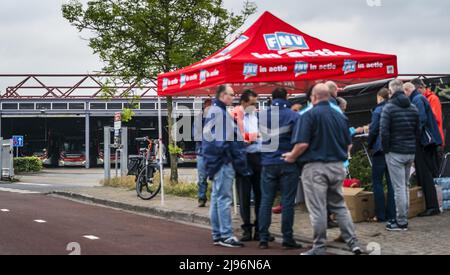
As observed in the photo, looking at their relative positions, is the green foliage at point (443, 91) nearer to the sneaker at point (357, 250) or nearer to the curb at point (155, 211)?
the curb at point (155, 211)

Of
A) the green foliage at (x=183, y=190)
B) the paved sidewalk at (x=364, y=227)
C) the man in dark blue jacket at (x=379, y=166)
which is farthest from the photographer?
the green foliage at (x=183, y=190)

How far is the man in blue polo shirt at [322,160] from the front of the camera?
6934mm

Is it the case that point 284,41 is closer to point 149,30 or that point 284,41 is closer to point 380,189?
point 380,189

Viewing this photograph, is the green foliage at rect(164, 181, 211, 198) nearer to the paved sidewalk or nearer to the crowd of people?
the paved sidewalk

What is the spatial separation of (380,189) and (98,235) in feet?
14.0

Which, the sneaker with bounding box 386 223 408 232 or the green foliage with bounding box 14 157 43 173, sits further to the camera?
the green foliage with bounding box 14 157 43 173

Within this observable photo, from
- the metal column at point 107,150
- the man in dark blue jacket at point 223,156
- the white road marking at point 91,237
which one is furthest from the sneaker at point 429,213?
the metal column at point 107,150

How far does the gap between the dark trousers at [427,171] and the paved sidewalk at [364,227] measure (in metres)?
0.32

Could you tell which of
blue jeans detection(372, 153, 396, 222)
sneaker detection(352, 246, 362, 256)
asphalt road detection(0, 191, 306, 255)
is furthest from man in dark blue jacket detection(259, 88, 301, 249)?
blue jeans detection(372, 153, 396, 222)

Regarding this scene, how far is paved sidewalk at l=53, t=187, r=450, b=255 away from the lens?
7.64 metres

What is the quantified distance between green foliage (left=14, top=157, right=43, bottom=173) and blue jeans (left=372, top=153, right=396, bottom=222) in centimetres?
2831

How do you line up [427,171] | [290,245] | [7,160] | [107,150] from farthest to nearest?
[7,160] < [107,150] < [427,171] < [290,245]

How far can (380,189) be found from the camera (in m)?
9.41

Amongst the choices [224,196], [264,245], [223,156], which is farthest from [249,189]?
[264,245]
